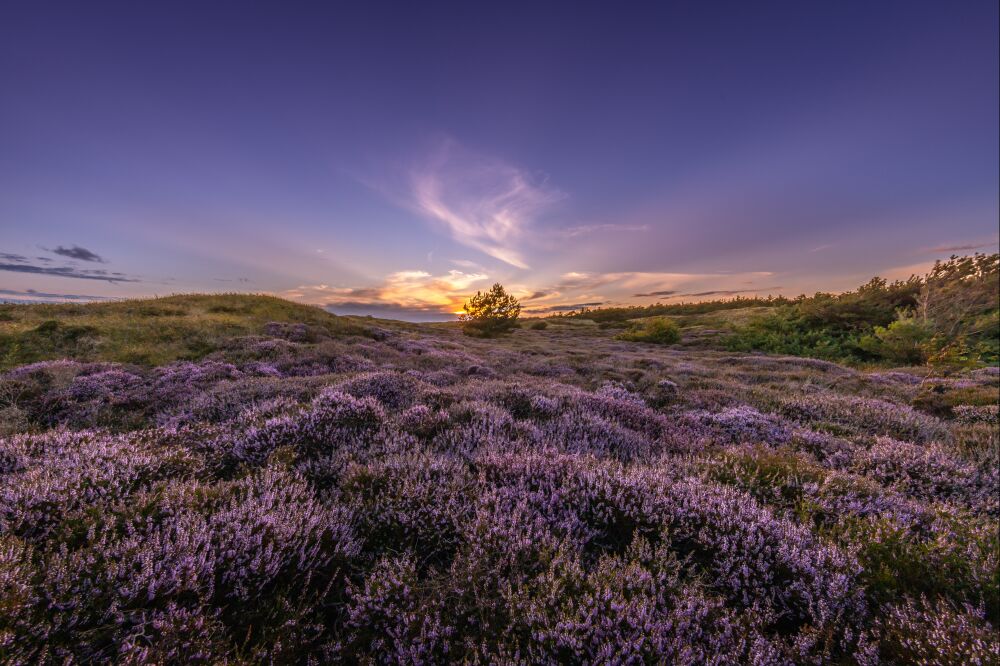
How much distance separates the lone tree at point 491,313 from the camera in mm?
37500

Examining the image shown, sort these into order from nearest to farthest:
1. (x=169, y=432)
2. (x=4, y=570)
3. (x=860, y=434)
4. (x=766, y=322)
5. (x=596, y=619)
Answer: (x=4, y=570)
(x=596, y=619)
(x=169, y=432)
(x=860, y=434)
(x=766, y=322)

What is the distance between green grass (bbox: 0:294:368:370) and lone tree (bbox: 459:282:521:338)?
1935cm

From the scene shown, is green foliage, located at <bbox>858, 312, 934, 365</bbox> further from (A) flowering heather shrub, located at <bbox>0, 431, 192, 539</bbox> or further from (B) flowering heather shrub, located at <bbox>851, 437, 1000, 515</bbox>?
(A) flowering heather shrub, located at <bbox>0, 431, 192, 539</bbox>

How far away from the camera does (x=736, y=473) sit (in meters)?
3.74

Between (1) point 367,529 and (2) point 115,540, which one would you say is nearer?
(2) point 115,540

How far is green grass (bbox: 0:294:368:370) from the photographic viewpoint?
9.97m

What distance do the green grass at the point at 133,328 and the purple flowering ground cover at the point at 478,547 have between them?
6.74 m

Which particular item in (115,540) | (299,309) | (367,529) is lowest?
(367,529)

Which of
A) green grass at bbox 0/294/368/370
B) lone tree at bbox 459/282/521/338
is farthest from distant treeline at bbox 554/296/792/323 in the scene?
green grass at bbox 0/294/368/370

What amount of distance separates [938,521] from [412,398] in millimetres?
6417

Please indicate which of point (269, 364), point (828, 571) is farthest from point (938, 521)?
point (269, 364)

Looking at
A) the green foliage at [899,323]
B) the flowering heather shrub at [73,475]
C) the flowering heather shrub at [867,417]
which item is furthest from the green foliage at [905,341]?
the flowering heather shrub at [73,475]

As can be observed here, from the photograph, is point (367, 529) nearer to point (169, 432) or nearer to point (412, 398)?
point (169, 432)

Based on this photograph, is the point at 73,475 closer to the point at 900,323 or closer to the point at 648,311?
the point at 900,323
